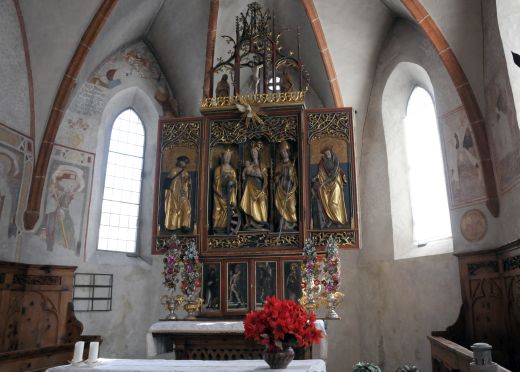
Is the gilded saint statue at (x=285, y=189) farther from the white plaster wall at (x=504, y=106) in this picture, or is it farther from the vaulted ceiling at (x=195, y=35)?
the vaulted ceiling at (x=195, y=35)

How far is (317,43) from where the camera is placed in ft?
38.5

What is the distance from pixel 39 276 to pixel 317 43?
7929 mm

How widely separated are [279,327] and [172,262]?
4263 millimetres

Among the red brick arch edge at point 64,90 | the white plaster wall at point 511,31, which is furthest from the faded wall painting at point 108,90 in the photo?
the white plaster wall at point 511,31

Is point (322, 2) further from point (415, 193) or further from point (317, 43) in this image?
point (415, 193)

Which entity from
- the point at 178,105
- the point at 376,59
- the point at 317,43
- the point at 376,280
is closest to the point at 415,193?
the point at 376,280

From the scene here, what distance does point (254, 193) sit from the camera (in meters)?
8.81

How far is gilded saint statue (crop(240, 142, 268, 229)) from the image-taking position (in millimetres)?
Result: 8727

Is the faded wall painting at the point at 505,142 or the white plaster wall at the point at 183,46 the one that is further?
the white plaster wall at the point at 183,46

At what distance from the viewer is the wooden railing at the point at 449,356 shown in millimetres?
5728

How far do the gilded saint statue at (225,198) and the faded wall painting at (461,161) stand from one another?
13.5 ft

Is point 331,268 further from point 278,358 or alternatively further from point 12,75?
point 12,75

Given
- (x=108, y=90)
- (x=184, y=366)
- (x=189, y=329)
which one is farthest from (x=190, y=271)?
(x=108, y=90)

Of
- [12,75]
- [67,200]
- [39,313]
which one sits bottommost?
[39,313]
